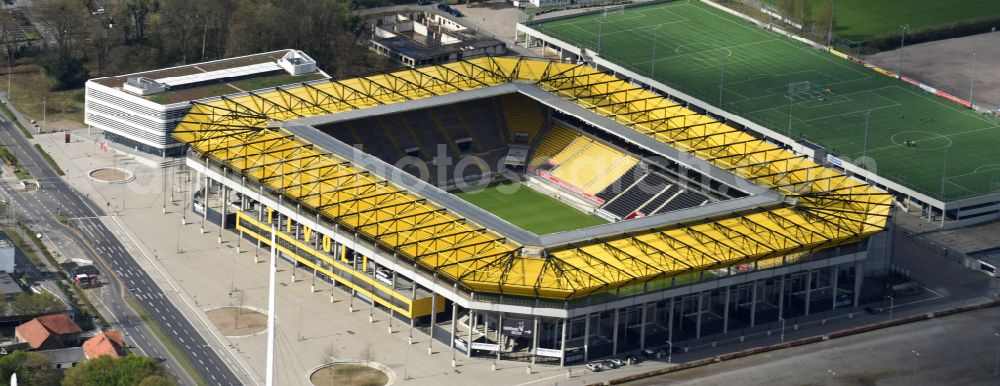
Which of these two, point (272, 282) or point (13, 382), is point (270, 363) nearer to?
point (272, 282)

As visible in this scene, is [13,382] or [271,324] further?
[13,382]

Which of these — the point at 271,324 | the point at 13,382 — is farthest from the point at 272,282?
the point at 13,382

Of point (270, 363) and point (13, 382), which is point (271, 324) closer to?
point (270, 363)

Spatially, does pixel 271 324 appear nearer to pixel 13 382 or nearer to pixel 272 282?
pixel 272 282

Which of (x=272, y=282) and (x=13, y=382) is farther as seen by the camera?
(x=13, y=382)

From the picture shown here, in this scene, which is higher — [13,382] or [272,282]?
[272,282]
